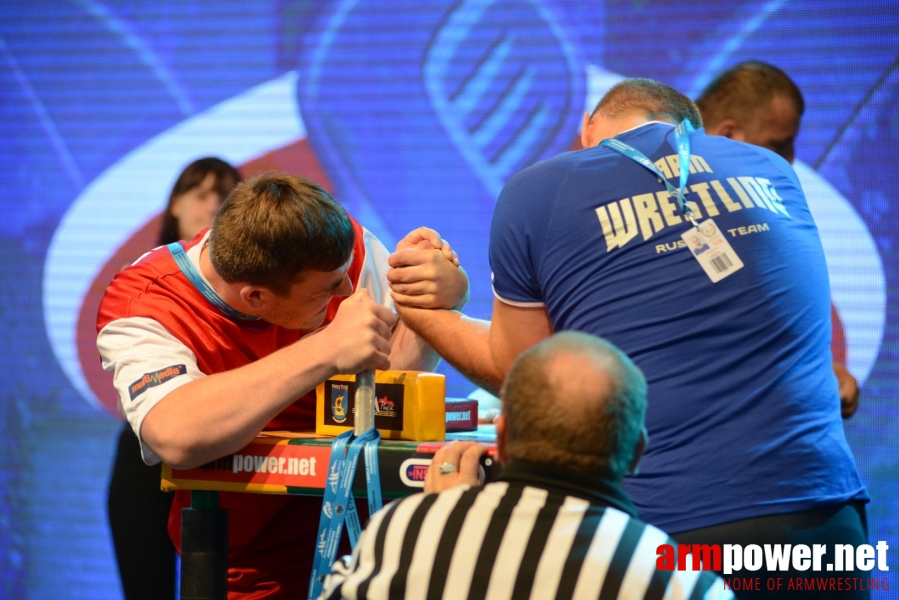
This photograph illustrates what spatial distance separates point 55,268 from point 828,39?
→ 3.56 m

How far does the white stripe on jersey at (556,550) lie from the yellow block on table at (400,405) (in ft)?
1.97

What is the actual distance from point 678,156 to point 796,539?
0.70 m

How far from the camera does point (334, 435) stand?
6.21 ft

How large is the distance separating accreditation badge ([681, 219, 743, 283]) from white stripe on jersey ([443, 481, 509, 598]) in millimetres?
630

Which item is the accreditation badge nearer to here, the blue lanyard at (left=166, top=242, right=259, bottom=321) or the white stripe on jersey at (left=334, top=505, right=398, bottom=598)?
the white stripe on jersey at (left=334, top=505, right=398, bottom=598)

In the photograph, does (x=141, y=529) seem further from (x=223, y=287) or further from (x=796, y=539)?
(x=796, y=539)

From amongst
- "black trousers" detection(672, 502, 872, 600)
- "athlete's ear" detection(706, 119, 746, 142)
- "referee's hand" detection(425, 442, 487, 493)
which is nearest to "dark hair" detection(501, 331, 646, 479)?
"referee's hand" detection(425, 442, 487, 493)

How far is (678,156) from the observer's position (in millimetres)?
1752

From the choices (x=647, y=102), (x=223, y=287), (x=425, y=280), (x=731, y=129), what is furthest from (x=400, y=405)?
(x=731, y=129)

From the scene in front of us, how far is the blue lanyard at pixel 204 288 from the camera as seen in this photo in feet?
6.89

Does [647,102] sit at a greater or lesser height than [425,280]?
greater

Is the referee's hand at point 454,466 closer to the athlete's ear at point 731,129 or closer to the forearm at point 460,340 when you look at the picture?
the forearm at point 460,340

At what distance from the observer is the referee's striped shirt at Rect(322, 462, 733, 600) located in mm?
1164

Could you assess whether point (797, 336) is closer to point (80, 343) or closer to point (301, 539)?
point (301, 539)
